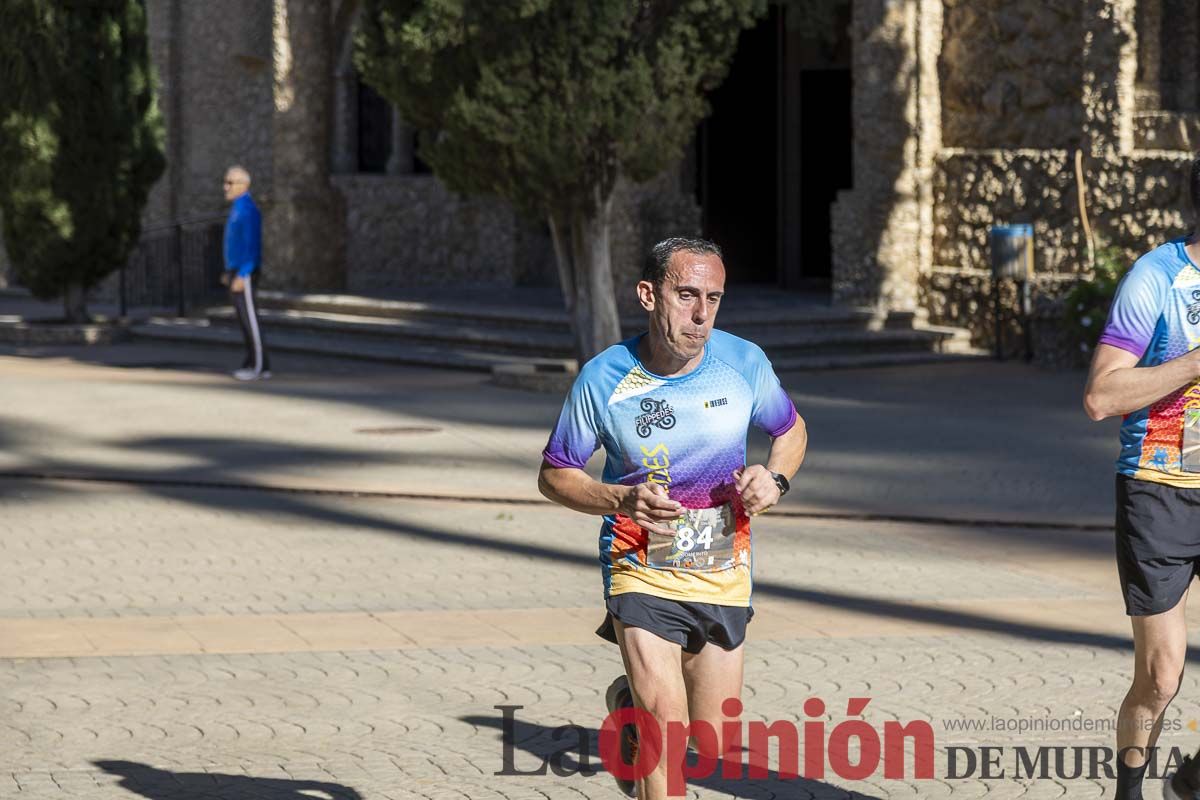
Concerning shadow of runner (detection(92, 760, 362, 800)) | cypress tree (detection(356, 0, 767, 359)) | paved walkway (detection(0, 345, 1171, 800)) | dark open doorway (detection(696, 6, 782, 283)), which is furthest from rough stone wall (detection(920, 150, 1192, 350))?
shadow of runner (detection(92, 760, 362, 800))

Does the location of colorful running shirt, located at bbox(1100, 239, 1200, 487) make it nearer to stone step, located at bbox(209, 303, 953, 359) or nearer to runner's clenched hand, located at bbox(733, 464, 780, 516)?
runner's clenched hand, located at bbox(733, 464, 780, 516)

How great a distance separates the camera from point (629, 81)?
17.1 metres

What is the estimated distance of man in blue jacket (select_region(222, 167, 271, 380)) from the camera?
62.4ft

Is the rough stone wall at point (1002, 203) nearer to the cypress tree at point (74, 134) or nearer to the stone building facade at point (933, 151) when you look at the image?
the stone building facade at point (933, 151)

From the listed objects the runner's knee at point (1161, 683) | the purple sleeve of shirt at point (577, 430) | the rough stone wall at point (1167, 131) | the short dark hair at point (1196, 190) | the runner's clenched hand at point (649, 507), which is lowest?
the runner's knee at point (1161, 683)

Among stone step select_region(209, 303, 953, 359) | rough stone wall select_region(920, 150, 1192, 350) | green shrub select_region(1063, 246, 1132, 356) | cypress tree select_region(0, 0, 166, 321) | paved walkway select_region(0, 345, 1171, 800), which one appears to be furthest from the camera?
cypress tree select_region(0, 0, 166, 321)

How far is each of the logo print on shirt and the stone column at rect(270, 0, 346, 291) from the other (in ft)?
70.6

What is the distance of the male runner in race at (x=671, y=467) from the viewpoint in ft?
16.8

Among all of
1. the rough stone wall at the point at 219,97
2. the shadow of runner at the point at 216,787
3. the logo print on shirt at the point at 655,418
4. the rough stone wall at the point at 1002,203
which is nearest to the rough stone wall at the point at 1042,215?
the rough stone wall at the point at 1002,203

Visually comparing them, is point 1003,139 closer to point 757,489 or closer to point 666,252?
point 666,252

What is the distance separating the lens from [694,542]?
204 inches

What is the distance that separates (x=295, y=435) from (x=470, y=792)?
9.25 m

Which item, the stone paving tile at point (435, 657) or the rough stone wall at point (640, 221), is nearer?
the stone paving tile at point (435, 657)

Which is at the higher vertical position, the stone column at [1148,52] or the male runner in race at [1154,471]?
the stone column at [1148,52]
